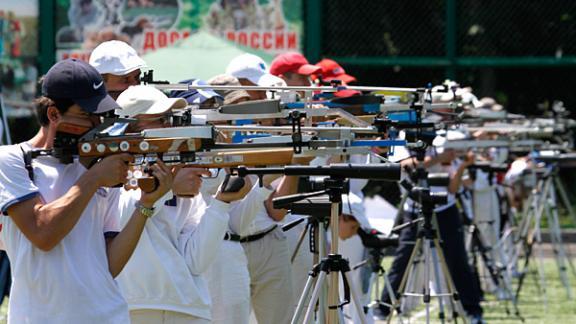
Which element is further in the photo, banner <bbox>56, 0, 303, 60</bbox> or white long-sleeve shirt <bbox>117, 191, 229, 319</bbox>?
banner <bbox>56, 0, 303, 60</bbox>

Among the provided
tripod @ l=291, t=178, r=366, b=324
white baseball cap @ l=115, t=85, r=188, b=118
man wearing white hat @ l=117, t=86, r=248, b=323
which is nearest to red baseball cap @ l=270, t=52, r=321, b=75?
tripod @ l=291, t=178, r=366, b=324

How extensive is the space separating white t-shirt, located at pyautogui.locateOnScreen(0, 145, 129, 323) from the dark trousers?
663 cm

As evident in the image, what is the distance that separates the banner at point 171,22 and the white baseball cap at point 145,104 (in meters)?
→ 8.83

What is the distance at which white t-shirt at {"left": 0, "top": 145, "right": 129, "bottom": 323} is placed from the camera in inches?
176

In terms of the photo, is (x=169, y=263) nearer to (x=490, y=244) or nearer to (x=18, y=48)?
(x=490, y=244)

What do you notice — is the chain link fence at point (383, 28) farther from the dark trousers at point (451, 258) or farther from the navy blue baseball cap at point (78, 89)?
the navy blue baseball cap at point (78, 89)

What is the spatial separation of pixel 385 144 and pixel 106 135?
1564 millimetres

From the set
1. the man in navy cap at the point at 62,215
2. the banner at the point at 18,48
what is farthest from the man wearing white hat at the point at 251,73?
the banner at the point at 18,48

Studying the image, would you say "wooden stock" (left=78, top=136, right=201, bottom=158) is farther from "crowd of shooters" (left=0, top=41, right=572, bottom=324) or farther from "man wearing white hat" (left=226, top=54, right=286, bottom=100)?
"man wearing white hat" (left=226, top=54, right=286, bottom=100)

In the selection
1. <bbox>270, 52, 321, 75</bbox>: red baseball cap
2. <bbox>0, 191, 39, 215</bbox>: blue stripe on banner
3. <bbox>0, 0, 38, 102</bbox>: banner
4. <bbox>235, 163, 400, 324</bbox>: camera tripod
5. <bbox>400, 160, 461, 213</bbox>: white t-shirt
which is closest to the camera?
<bbox>0, 191, 39, 215</bbox>: blue stripe on banner

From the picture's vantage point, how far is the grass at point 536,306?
1182 cm

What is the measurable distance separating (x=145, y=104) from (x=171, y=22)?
9157 mm

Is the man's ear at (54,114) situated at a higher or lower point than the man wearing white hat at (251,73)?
lower

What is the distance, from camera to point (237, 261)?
6828 mm
